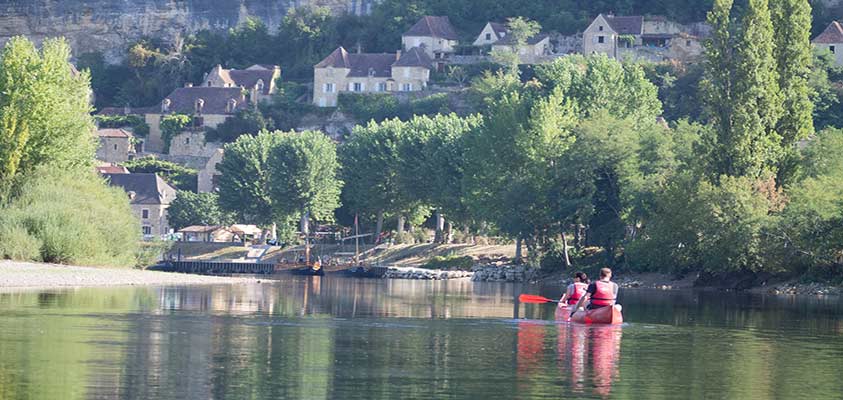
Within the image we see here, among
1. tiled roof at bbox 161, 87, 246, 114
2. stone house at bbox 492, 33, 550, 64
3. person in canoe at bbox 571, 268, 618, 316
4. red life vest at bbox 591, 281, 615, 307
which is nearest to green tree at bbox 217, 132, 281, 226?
tiled roof at bbox 161, 87, 246, 114

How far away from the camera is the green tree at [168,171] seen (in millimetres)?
148000

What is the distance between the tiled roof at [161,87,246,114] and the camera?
6284 inches

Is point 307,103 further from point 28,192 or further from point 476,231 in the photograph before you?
point 28,192

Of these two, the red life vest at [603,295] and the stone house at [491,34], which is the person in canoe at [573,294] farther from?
the stone house at [491,34]

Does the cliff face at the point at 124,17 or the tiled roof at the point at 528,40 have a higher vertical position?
the cliff face at the point at 124,17

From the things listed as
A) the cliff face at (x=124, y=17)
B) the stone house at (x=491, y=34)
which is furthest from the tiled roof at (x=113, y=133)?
the stone house at (x=491, y=34)

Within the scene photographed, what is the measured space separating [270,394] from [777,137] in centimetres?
4976

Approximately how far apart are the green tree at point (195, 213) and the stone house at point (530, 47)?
35055 mm

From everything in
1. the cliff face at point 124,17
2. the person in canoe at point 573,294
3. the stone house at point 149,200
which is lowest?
the person in canoe at point 573,294

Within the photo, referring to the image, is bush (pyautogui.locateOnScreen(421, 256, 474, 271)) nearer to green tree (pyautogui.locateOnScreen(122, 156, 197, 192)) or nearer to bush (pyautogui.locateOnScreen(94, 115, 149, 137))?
green tree (pyautogui.locateOnScreen(122, 156, 197, 192))

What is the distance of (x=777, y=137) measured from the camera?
76.1 meters

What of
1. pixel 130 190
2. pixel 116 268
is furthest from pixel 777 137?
pixel 130 190

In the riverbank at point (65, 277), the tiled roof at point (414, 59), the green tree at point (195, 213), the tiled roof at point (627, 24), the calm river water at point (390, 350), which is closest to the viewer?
the calm river water at point (390, 350)

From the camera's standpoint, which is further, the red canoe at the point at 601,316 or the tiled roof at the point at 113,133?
the tiled roof at the point at 113,133
